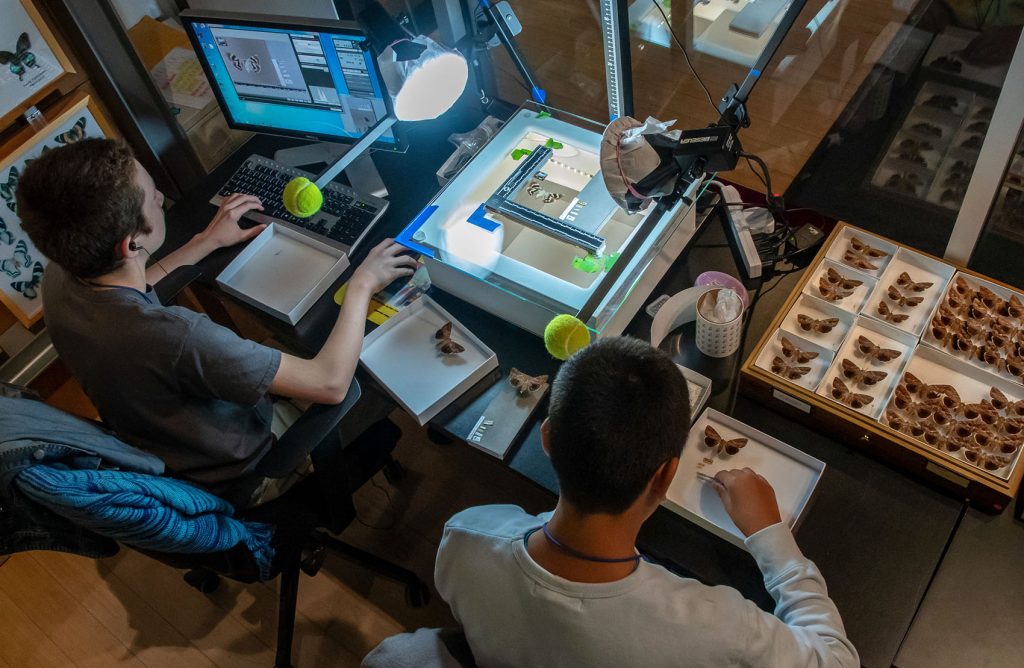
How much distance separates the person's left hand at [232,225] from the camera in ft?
7.14

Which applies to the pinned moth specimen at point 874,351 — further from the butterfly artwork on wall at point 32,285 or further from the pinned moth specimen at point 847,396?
the butterfly artwork on wall at point 32,285

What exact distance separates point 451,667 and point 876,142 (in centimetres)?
191

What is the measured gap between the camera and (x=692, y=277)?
76.4 inches

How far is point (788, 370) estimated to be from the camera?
167cm

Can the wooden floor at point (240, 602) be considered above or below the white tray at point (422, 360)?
below

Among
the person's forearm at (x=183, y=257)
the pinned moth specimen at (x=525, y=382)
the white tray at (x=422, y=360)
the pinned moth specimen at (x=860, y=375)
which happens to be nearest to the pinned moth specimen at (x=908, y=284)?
the pinned moth specimen at (x=860, y=375)

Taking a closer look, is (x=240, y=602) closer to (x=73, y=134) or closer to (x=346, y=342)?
(x=346, y=342)

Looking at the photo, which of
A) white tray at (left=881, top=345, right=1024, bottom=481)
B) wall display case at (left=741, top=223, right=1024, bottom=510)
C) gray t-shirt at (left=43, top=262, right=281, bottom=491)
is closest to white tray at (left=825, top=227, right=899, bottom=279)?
wall display case at (left=741, top=223, right=1024, bottom=510)

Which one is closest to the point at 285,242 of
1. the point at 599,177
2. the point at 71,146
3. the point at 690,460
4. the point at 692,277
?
the point at 71,146

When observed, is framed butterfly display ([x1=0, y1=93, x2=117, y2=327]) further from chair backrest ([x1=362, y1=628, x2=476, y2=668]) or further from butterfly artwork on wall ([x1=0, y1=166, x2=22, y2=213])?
chair backrest ([x1=362, y1=628, x2=476, y2=668])

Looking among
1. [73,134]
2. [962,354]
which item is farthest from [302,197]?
[962,354]

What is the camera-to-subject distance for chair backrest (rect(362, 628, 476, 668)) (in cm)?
119

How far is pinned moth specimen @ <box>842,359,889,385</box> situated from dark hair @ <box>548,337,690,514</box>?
642 millimetres

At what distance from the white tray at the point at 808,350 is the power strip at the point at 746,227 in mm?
245
